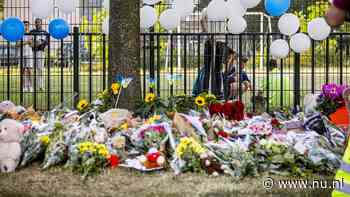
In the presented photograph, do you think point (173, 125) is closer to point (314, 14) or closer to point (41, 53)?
point (41, 53)

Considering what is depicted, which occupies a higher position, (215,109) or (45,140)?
(215,109)

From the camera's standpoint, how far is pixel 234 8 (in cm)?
822

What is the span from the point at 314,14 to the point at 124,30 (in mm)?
6272

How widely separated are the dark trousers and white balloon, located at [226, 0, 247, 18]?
0.52m

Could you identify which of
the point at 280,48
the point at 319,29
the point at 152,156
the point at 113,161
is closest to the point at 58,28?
the point at 280,48

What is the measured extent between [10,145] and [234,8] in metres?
4.69

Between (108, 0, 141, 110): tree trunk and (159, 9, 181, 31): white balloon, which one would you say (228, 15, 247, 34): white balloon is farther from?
(108, 0, 141, 110): tree trunk

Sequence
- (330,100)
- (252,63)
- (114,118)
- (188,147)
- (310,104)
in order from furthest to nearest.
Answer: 1. (252,63)
2. (310,104)
3. (330,100)
4. (114,118)
5. (188,147)

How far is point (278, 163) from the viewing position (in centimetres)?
420

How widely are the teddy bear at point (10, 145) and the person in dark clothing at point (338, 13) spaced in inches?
106

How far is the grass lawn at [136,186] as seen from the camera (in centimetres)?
391

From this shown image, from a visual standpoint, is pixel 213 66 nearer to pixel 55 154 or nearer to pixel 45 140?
pixel 45 140

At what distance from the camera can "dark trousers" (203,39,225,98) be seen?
8.35 meters

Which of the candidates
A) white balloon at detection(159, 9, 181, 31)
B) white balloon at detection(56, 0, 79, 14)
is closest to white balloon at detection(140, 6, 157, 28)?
white balloon at detection(159, 9, 181, 31)
